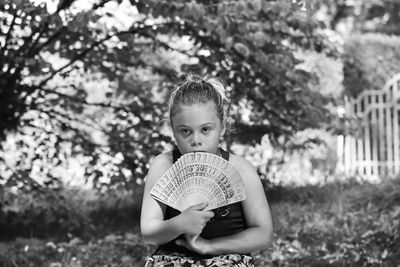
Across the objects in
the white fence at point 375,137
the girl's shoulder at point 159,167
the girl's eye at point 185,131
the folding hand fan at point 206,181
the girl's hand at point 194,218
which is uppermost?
the white fence at point 375,137

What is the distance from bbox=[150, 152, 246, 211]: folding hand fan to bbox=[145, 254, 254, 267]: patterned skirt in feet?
0.66

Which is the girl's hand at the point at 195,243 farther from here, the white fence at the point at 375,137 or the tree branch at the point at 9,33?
the white fence at the point at 375,137

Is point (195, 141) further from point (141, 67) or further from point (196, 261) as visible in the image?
point (141, 67)

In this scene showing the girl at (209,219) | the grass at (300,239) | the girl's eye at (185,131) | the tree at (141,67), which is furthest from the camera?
the tree at (141,67)

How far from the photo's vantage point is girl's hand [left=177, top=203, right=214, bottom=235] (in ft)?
7.80

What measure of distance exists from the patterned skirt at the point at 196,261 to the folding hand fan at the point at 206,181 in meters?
0.20

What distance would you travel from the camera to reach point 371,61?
43.8 feet

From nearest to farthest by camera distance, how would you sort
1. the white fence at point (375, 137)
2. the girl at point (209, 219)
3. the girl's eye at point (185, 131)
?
the girl at point (209, 219) < the girl's eye at point (185, 131) < the white fence at point (375, 137)

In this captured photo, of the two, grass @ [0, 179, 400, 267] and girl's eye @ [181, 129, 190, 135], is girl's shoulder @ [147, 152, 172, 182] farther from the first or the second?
grass @ [0, 179, 400, 267]

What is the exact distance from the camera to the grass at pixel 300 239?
15.8ft

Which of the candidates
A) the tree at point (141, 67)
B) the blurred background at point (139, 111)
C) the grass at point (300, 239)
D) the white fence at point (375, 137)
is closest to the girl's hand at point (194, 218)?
the blurred background at point (139, 111)

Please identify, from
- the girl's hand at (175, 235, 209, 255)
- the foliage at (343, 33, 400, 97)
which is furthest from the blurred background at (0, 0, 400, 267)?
the foliage at (343, 33, 400, 97)

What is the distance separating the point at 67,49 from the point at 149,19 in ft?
2.37

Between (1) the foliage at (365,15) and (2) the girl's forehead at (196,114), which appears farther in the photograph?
(1) the foliage at (365,15)
